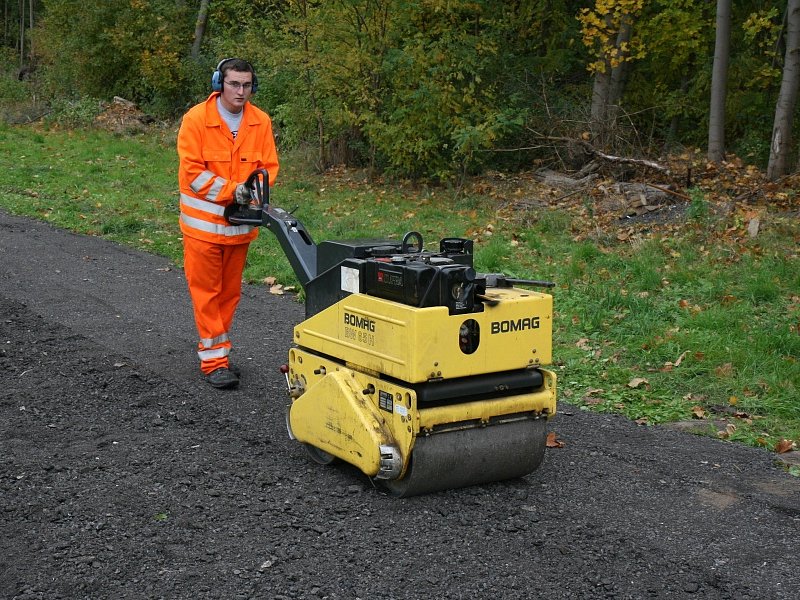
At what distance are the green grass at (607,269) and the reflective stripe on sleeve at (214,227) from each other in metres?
2.38

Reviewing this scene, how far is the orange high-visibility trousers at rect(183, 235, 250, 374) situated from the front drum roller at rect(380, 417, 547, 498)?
2.25 meters

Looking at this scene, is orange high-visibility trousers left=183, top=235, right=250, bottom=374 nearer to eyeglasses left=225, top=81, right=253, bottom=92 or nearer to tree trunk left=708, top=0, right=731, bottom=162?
eyeglasses left=225, top=81, right=253, bottom=92

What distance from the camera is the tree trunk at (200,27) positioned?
2675 cm

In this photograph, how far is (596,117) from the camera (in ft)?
50.2

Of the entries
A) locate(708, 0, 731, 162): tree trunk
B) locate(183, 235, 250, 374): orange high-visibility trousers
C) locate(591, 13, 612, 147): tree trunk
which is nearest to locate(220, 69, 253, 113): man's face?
locate(183, 235, 250, 374): orange high-visibility trousers

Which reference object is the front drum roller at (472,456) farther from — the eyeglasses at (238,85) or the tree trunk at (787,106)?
the tree trunk at (787,106)

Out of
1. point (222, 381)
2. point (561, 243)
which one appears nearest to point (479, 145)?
point (561, 243)

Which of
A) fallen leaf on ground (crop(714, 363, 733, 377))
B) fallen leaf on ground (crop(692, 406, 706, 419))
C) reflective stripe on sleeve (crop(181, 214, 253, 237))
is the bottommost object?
fallen leaf on ground (crop(692, 406, 706, 419))

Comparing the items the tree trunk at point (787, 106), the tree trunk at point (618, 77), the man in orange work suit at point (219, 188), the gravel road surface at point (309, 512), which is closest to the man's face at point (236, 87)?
the man in orange work suit at point (219, 188)

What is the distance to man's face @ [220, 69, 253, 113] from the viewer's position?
6121 millimetres

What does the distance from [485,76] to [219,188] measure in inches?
382

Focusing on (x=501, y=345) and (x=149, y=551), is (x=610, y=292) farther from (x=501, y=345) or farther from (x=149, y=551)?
(x=149, y=551)

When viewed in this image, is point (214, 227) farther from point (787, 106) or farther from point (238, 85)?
point (787, 106)

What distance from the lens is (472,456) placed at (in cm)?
463
